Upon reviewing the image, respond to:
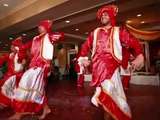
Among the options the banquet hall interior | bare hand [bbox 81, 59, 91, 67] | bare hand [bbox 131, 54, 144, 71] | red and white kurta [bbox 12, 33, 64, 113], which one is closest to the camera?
bare hand [bbox 131, 54, 144, 71]

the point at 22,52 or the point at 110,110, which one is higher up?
the point at 22,52

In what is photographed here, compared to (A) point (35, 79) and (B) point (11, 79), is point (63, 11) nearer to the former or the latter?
(B) point (11, 79)

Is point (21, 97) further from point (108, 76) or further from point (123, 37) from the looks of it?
point (123, 37)

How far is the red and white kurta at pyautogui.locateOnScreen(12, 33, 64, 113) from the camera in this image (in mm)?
Result: 2824

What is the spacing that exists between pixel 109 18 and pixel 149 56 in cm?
1025

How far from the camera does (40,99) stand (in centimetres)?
298

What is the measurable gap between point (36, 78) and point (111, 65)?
4.03 ft

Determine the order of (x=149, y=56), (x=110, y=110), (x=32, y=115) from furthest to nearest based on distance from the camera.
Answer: (x=149, y=56) < (x=32, y=115) < (x=110, y=110)

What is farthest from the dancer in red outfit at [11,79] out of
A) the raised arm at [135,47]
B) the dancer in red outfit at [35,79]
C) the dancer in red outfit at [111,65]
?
the raised arm at [135,47]

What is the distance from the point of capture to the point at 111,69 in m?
2.07

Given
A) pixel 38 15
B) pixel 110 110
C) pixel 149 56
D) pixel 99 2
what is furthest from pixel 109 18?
pixel 149 56

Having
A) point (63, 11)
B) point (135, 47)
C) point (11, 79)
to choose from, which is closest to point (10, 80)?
point (11, 79)

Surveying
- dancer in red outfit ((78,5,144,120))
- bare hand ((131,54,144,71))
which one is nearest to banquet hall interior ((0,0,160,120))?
dancer in red outfit ((78,5,144,120))

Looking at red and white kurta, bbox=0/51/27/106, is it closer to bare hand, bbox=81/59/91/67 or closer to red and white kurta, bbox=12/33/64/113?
red and white kurta, bbox=12/33/64/113
